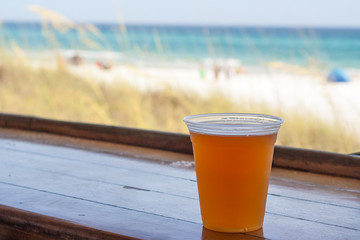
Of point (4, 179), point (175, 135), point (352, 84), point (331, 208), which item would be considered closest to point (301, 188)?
point (331, 208)

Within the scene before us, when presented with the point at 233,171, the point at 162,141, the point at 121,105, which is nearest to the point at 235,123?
the point at 233,171

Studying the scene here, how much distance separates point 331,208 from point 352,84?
6.56m

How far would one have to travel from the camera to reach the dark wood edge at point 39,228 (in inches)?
24.5

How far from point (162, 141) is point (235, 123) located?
0.51 metres

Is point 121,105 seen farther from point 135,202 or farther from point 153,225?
point 153,225

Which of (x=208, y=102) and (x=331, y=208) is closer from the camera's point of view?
(x=331, y=208)

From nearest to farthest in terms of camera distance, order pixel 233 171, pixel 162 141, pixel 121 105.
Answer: pixel 233 171, pixel 162 141, pixel 121 105

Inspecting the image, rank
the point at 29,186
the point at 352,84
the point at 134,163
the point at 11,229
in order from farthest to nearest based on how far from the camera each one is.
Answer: the point at 352,84, the point at 134,163, the point at 29,186, the point at 11,229

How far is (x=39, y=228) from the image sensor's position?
0.67 metres

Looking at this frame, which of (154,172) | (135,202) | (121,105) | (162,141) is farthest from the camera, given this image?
(121,105)

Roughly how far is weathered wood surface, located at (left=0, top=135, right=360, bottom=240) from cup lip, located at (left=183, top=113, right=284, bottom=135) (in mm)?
125

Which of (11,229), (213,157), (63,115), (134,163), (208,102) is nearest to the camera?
(213,157)

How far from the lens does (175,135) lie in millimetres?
1150

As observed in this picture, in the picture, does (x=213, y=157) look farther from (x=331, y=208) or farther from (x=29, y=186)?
(x=29, y=186)
